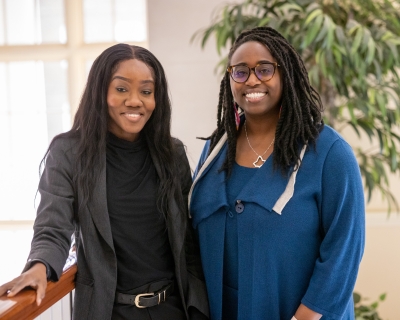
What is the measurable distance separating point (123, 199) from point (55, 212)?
0.72 ft

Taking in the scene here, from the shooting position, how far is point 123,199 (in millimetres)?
1598

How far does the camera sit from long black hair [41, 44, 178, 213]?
5.13ft

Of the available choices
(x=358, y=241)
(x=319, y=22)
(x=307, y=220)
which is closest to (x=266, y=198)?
(x=307, y=220)

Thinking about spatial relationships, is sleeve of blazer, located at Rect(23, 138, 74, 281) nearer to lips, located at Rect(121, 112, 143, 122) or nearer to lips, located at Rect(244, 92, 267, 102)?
lips, located at Rect(121, 112, 143, 122)

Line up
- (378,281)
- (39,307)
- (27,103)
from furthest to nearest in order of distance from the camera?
1. (27,103)
2. (378,281)
3. (39,307)

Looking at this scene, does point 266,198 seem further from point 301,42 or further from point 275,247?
point 301,42

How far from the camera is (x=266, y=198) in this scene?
1.57 metres

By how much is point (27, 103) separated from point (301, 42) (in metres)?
2.72

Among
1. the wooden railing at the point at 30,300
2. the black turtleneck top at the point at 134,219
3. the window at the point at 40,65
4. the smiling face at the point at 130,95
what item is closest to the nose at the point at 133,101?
the smiling face at the point at 130,95

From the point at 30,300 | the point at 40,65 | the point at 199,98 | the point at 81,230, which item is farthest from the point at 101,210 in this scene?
the point at 40,65

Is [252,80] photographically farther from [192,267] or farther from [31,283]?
[31,283]

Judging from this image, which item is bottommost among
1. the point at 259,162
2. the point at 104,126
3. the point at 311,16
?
the point at 259,162

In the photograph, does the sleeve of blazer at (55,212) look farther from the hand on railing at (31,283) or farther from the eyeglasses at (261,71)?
the eyeglasses at (261,71)

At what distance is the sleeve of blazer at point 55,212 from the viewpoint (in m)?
1.37
